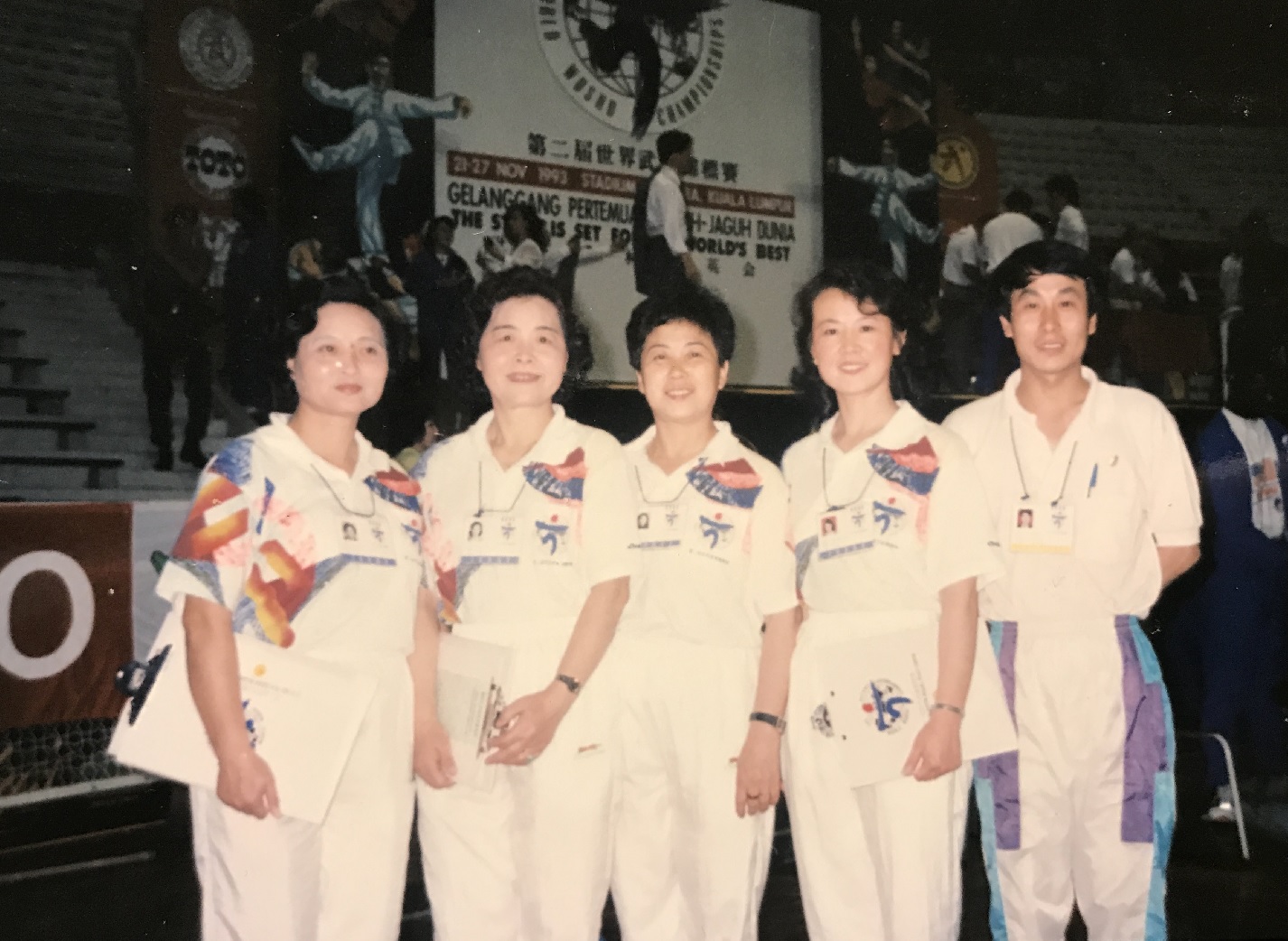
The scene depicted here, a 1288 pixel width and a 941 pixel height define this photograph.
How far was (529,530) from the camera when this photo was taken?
2.22 meters

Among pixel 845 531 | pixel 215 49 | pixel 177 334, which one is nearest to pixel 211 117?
pixel 215 49

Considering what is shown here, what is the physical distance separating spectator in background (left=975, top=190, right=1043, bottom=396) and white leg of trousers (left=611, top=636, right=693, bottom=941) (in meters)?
5.57

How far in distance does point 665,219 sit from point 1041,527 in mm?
4986

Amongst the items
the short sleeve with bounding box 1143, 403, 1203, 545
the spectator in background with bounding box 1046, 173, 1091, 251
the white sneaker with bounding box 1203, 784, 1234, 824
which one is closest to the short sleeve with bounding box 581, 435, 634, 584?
the short sleeve with bounding box 1143, 403, 1203, 545

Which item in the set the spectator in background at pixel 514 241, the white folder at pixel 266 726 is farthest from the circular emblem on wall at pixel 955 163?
the white folder at pixel 266 726

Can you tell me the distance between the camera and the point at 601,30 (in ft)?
22.5

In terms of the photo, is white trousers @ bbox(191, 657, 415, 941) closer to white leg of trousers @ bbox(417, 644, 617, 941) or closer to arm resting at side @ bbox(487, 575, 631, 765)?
white leg of trousers @ bbox(417, 644, 617, 941)

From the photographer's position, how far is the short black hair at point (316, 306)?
2143 millimetres

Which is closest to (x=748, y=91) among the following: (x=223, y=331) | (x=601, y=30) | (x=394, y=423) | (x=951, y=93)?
(x=601, y=30)

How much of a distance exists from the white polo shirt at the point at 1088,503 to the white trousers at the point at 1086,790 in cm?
10

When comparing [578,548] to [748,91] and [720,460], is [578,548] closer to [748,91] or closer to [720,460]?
[720,460]

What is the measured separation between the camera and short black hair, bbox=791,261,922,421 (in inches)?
91.3

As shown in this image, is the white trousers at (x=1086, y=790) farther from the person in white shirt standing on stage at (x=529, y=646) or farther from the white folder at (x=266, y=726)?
the white folder at (x=266, y=726)

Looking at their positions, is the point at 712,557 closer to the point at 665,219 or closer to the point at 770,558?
the point at 770,558
